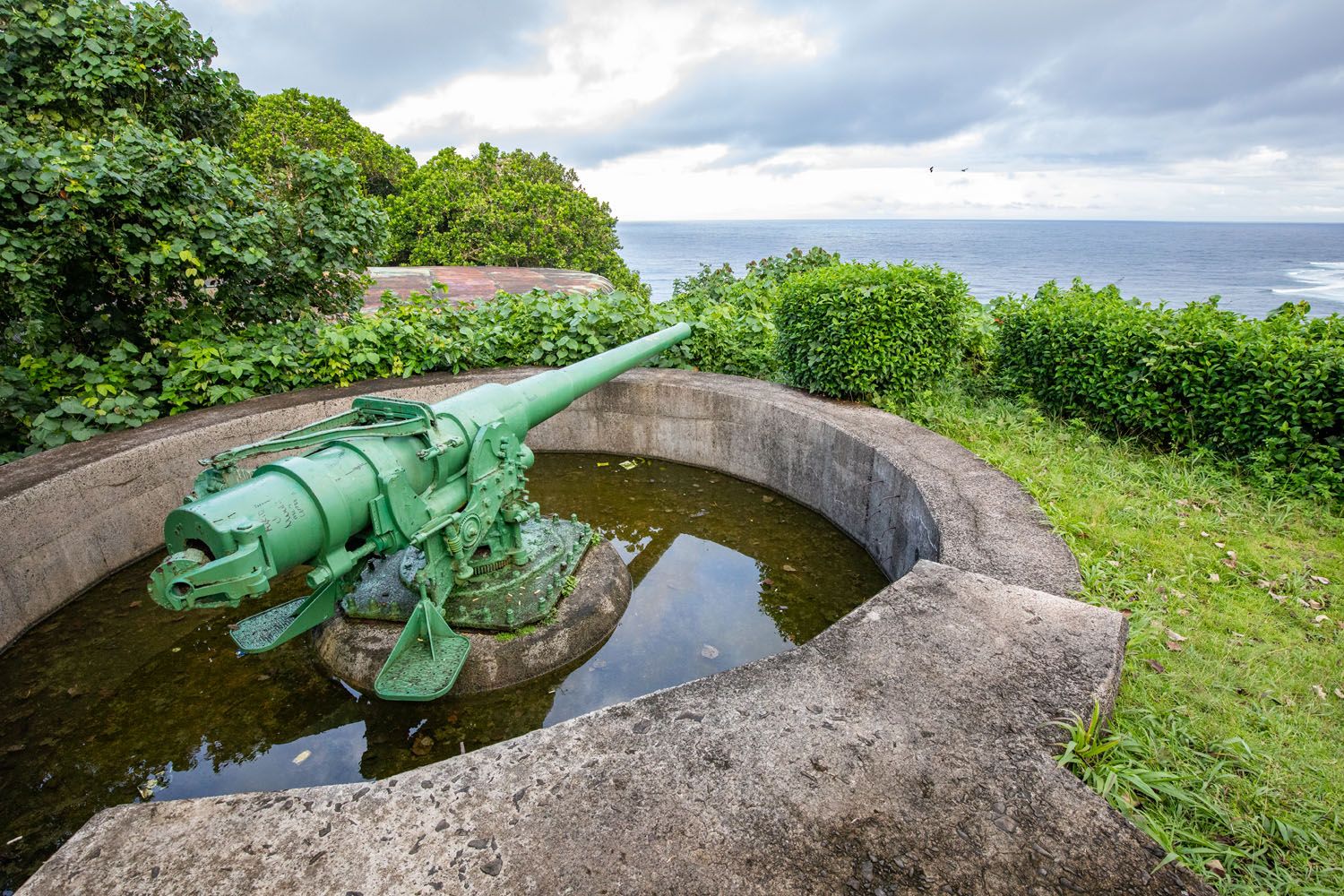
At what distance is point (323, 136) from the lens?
1816 cm

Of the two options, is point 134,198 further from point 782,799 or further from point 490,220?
point 490,220

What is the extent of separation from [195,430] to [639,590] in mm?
3606

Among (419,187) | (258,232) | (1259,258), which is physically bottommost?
(1259,258)

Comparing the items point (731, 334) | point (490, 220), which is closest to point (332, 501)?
point (731, 334)

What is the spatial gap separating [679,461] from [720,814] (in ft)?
15.9

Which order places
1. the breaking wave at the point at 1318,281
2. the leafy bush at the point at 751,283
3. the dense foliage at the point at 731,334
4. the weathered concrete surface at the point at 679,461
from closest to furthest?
the weathered concrete surface at the point at 679,461 < the dense foliage at the point at 731,334 < the leafy bush at the point at 751,283 < the breaking wave at the point at 1318,281

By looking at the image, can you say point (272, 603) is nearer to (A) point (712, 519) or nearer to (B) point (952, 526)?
(A) point (712, 519)

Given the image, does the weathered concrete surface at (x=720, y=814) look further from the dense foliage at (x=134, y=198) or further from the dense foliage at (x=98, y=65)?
the dense foliage at (x=98, y=65)

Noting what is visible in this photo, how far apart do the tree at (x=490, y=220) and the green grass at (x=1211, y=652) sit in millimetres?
12555

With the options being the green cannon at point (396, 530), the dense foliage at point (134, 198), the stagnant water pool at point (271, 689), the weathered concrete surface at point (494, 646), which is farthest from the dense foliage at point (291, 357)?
the weathered concrete surface at point (494, 646)

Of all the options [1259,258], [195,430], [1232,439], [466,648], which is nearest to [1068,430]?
[1232,439]

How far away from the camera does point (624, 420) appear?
662 cm

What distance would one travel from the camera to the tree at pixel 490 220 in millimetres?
16141

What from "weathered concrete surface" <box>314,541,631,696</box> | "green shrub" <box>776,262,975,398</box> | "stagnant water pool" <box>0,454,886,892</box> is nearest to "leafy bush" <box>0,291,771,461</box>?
"green shrub" <box>776,262,975,398</box>
